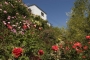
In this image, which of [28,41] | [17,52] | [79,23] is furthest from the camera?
[79,23]

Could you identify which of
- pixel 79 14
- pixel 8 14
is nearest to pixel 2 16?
pixel 8 14

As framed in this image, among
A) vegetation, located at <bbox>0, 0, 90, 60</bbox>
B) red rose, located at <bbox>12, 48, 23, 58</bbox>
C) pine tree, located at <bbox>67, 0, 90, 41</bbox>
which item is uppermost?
pine tree, located at <bbox>67, 0, 90, 41</bbox>

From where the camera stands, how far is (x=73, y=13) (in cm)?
3419

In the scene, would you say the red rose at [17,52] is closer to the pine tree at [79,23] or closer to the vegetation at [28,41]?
the vegetation at [28,41]

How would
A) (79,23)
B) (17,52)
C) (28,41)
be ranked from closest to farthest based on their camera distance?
(17,52)
(28,41)
(79,23)

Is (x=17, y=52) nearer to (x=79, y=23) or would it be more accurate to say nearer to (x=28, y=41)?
(x=28, y=41)

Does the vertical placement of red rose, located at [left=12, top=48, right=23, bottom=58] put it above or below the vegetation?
below

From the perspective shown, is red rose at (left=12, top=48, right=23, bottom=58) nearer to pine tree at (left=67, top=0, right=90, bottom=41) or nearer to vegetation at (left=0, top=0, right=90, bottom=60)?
Result: vegetation at (left=0, top=0, right=90, bottom=60)

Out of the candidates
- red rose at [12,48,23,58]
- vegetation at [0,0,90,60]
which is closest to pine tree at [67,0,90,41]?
vegetation at [0,0,90,60]

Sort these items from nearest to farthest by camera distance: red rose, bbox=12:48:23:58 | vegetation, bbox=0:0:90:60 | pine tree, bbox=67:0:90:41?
red rose, bbox=12:48:23:58
vegetation, bbox=0:0:90:60
pine tree, bbox=67:0:90:41

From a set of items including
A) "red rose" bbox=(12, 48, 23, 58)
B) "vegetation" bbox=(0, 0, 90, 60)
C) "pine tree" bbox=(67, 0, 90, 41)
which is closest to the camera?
"red rose" bbox=(12, 48, 23, 58)

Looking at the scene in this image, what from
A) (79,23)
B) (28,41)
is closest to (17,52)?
(28,41)

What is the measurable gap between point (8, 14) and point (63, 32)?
15186 millimetres

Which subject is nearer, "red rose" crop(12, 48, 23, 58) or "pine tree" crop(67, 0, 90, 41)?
"red rose" crop(12, 48, 23, 58)
